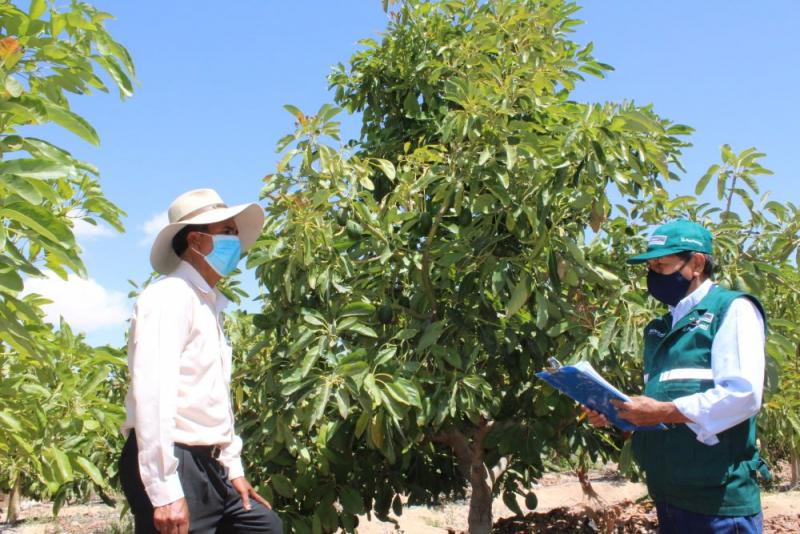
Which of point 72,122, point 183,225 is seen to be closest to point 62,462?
point 183,225

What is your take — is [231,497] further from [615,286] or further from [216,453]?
[615,286]

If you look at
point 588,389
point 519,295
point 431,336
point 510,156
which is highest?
point 510,156

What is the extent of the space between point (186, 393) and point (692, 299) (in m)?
1.47

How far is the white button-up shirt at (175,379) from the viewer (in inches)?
76.2

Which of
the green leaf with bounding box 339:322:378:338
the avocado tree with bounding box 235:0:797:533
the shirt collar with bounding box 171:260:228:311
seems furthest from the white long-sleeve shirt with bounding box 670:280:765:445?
the green leaf with bounding box 339:322:378:338

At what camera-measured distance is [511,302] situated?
312cm

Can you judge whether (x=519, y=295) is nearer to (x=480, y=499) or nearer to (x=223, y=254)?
(x=223, y=254)

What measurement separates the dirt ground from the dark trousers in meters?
2.56

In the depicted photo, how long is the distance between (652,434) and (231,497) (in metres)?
1.25

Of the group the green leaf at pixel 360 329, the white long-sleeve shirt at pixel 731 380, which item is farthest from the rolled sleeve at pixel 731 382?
the green leaf at pixel 360 329

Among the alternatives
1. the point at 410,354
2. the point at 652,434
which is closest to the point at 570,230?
the point at 410,354

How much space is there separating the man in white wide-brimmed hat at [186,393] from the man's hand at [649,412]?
43.9 inches

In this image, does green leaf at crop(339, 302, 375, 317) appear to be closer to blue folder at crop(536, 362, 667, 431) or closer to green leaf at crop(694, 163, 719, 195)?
blue folder at crop(536, 362, 667, 431)

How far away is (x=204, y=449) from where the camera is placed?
2.16 metres
